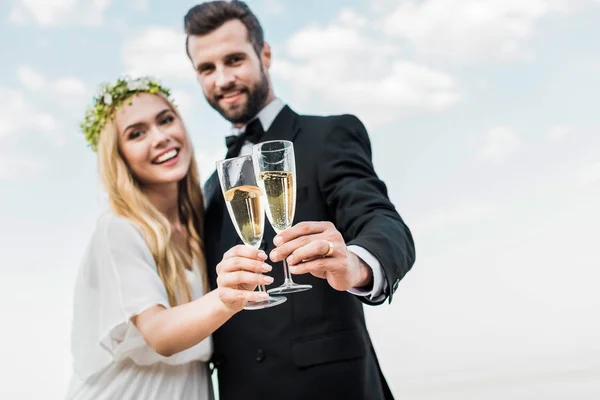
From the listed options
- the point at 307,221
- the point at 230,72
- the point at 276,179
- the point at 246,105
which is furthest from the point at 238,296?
the point at 230,72

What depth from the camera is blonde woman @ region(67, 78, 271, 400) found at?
10.7ft

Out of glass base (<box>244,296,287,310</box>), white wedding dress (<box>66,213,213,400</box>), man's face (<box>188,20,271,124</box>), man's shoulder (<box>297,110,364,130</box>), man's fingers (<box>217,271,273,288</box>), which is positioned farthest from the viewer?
man's face (<box>188,20,271,124</box>)

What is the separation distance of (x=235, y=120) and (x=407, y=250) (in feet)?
5.07

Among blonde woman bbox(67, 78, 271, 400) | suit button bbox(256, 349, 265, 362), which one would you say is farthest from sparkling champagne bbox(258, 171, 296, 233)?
suit button bbox(256, 349, 265, 362)

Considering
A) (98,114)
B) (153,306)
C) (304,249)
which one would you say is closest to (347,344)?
(153,306)

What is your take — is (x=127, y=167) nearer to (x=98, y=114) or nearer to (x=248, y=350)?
(x=98, y=114)

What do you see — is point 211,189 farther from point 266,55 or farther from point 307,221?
point 307,221

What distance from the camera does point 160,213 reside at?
384 centimetres

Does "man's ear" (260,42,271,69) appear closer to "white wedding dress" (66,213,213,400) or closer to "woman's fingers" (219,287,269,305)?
"white wedding dress" (66,213,213,400)

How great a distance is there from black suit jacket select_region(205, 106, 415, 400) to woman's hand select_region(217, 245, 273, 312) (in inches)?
30.7

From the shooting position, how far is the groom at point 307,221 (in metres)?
3.10

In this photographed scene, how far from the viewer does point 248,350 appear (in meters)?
3.30

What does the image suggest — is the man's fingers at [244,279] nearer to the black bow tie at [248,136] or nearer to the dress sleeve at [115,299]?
the dress sleeve at [115,299]


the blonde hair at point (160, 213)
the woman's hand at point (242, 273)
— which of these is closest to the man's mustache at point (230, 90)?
the blonde hair at point (160, 213)
